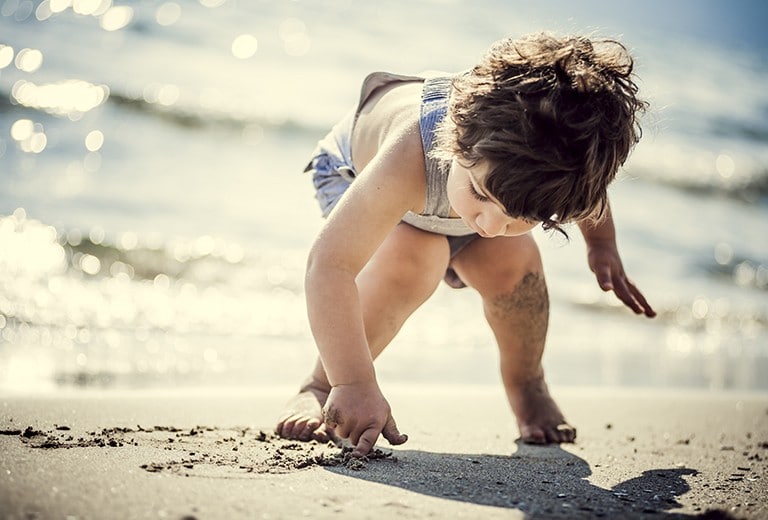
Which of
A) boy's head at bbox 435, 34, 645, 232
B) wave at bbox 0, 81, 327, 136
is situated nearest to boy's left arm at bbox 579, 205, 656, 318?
boy's head at bbox 435, 34, 645, 232

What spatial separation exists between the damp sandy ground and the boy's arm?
99 mm

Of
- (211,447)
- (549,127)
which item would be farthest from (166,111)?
(549,127)

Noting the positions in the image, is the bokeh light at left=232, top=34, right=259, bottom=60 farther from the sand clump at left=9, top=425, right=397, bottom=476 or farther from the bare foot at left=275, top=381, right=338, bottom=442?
the sand clump at left=9, top=425, right=397, bottom=476

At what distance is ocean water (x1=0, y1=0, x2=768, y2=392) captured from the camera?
4082 millimetres

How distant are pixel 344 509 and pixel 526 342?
1201mm

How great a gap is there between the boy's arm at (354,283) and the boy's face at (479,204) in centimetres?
17

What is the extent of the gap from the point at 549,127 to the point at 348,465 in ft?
2.67

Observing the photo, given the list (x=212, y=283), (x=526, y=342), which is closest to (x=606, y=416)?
(x=526, y=342)

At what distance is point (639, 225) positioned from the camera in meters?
8.00

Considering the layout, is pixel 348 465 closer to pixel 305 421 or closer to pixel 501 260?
pixel 305 421

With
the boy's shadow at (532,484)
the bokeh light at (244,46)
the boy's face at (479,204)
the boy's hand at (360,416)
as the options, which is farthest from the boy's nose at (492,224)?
the bokeh light at (244,46)

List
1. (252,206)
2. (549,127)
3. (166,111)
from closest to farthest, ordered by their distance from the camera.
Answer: (549,127) < (252,206) < (166,111)

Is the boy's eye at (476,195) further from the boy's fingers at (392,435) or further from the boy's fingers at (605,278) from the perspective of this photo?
the boy's fingers at (605,278)

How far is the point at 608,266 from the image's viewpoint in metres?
2.62
